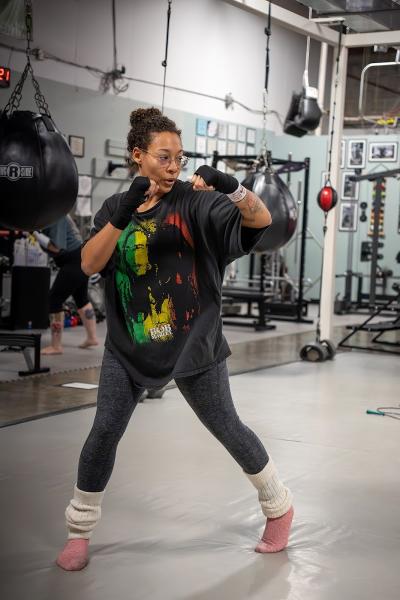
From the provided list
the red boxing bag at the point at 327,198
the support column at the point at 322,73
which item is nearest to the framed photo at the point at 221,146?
the support column at the point at 322,73

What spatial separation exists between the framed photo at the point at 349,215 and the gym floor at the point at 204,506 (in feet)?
25.5

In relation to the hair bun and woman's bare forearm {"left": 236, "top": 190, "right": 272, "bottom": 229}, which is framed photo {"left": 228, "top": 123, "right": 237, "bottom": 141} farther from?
woman's bare forearm {"left": 236, "top": 190, "right": 272, "bottom": 229}

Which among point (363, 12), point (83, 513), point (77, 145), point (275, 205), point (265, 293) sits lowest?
point (83, 513)

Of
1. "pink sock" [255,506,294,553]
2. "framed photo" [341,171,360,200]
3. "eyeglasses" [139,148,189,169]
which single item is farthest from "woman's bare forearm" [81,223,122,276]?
"framed photo" [341,171,360,200]

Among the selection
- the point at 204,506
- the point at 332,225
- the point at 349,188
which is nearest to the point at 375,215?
the point at 332,225

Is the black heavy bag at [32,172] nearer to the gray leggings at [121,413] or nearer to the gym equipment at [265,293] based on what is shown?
the gray leggings at [121,413]

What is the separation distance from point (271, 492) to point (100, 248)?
1.00 meters

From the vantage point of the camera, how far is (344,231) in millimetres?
13586

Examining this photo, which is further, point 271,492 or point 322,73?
point 322,73

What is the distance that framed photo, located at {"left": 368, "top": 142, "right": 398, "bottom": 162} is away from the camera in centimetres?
1323

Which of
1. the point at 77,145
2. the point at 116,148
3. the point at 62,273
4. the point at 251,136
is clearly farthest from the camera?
the point at 251,136

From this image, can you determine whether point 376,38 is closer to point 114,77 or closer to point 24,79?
point 24,79

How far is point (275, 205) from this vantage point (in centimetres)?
673

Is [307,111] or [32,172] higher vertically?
[307,111]
